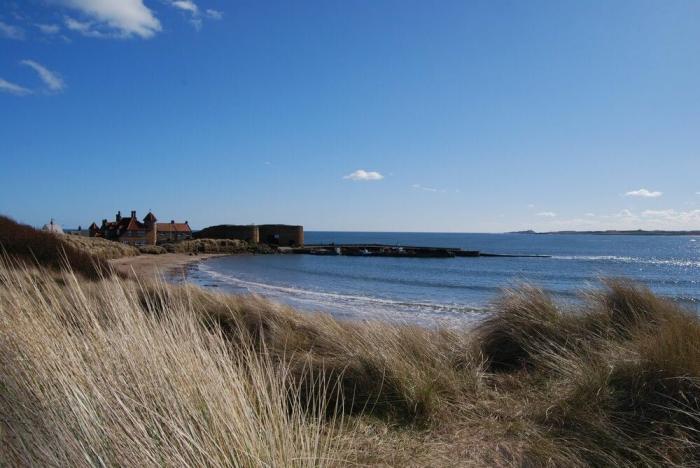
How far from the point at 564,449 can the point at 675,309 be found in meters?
3.45

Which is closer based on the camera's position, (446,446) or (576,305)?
(446,446)

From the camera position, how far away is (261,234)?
8981 centimetres

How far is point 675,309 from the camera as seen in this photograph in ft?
18.3

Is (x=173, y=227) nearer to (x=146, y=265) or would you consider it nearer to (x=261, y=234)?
(x=261, y=234)

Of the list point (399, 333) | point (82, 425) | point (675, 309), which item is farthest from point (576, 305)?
point (82, 425)

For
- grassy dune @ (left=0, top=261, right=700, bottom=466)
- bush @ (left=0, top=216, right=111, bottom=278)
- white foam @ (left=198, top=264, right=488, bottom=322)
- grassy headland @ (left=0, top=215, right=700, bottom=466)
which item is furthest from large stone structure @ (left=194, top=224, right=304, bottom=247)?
grassy dune @ (left=0, top=261, right=700, bottom=466)

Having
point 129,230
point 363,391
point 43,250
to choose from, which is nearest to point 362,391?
point 363,391

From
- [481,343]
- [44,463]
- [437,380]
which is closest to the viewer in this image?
[44,463]

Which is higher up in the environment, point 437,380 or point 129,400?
point 129,400

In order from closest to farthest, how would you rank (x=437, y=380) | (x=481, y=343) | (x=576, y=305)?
(x=437, y=380), (x=481, y=343), (x=576, y=305)

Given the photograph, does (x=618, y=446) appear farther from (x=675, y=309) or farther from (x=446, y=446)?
(x=675, y=309)

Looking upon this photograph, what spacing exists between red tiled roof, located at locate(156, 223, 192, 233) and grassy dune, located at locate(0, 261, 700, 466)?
3027 inches

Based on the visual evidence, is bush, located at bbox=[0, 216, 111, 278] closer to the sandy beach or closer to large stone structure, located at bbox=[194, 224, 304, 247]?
the sandy beach

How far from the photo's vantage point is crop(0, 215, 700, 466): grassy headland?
2.18 metres
